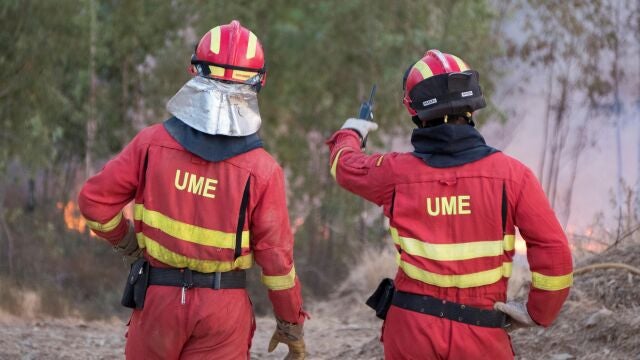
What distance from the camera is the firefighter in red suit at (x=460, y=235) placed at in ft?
11.8

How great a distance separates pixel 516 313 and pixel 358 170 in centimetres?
89

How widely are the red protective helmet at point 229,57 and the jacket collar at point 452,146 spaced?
31.4 inches

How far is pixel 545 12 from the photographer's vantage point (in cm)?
1781

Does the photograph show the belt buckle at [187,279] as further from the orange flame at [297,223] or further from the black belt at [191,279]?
the orange flame at [297,223]

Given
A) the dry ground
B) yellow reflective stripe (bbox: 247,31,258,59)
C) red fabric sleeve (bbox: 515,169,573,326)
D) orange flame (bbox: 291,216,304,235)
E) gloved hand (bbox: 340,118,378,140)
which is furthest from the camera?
orange flame (bbox: 291,216,304,235)

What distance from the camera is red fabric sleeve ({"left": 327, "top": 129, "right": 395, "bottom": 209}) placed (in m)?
3.79

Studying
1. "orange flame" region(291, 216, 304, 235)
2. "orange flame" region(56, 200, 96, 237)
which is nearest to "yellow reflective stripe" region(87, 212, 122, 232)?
"orange flame" region(291, 216, 304, 235)

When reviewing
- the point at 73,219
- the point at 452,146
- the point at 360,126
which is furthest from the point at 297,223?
the point at 452,146

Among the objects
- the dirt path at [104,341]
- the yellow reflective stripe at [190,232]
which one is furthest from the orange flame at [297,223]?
the yellow reflective stripe at [190,232]

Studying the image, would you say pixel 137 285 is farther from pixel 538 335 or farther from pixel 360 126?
pixel 538 335

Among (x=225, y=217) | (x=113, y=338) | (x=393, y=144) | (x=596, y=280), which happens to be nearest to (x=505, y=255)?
(x=225, y=217)

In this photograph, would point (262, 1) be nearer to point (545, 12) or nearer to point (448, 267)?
point (545, 12)

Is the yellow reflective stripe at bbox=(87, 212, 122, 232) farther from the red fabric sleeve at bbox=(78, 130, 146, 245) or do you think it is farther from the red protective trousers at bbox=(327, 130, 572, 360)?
the red protective trousers at bbox=(327, 130, 572, 360)

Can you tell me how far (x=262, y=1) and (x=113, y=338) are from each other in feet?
34.6
